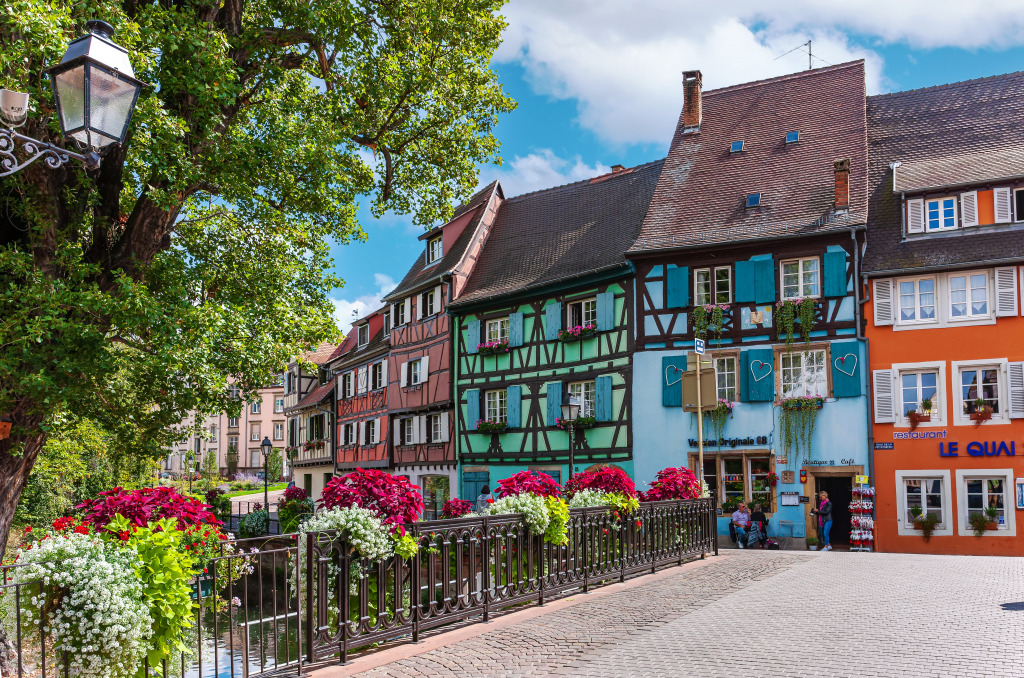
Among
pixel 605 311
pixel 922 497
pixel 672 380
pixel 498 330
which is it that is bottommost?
pixel 922 497

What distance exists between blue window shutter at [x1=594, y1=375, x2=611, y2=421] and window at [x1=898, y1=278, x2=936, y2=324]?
7935 millimetres

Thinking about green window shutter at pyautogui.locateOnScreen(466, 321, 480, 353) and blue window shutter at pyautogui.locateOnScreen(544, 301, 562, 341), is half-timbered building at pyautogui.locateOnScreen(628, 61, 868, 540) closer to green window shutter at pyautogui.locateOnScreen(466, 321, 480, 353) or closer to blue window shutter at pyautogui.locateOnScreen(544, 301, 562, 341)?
blue window shutter at pyautogui.locateOnScreen(544, 301, 562, 341)

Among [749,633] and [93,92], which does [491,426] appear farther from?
[93,92]

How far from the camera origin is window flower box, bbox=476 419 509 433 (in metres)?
29.1

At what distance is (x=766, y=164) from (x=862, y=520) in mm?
10769

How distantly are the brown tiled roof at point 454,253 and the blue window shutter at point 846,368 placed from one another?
44.8 feet

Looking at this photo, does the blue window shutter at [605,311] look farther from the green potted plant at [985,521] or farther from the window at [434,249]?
the green potted plant at [985,521]

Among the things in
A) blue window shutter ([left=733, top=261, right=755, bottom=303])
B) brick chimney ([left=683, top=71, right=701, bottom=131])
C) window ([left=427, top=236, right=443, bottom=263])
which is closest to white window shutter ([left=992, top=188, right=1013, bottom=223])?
blue window shutter ([left=733, top=261, right=755, bottom=303])

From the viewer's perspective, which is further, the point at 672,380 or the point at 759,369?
the point at 672,380

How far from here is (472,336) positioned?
3103 cm

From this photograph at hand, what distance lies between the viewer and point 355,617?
7.95 meters

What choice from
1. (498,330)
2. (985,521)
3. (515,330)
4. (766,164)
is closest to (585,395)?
(515,330)

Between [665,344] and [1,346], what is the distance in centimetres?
1798

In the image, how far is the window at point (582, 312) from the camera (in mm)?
27531
